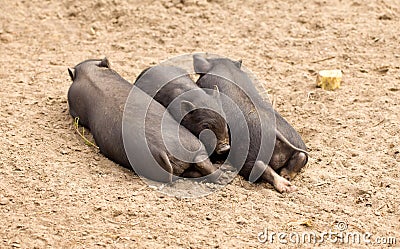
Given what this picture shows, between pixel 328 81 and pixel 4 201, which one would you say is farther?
pixel 328 81

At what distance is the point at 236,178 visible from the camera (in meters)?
4.31

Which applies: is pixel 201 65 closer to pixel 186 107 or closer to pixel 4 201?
pixel 186 107

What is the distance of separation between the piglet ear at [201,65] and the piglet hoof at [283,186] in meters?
1.27

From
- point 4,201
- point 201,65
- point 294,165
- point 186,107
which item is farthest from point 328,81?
point 4,201

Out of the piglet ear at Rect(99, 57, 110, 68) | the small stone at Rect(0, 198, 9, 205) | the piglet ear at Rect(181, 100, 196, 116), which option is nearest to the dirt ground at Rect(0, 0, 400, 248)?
the small stone at Rect(0, 198, 9, 205)

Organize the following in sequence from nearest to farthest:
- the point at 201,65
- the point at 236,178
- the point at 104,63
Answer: the point at 236,178 → the point at 104,63 → the point at 201,65

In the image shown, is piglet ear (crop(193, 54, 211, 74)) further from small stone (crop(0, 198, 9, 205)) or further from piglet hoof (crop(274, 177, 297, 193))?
small stone (crop(0, 198, 9, 205))

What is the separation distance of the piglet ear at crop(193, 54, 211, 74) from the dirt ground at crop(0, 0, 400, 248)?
1.89 ft

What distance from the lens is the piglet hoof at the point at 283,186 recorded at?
417 centimetres

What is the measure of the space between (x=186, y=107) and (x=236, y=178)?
0.57m

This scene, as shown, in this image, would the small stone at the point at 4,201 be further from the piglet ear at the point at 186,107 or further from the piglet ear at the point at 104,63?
the piglet ear at the point at 104,63

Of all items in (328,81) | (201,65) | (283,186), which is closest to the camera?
(283,186)

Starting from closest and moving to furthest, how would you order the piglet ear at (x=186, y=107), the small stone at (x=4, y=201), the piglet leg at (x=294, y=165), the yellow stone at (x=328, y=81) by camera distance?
the small stone at (x=4, y=201) → the piglet leg at (x=294, y=165) → the piglet ear at (x=186, y=107) → the yellow stone at (x=328, y=81)

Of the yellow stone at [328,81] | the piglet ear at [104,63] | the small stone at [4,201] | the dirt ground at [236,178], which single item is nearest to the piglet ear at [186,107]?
the dirt ground at [236,178]
